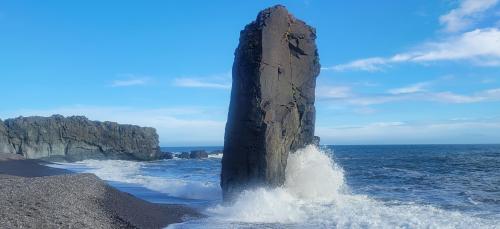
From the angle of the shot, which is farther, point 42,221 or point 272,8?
point 272,8

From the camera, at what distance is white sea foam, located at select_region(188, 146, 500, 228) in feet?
53.4

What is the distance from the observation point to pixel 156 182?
30.9 metres

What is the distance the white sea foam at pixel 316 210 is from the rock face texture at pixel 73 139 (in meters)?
50.6

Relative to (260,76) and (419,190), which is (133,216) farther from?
(419,190)

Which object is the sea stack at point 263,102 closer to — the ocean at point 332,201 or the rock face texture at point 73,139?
the ocean at point 332,201

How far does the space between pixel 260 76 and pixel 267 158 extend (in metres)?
3.46

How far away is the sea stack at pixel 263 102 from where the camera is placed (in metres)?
20.8

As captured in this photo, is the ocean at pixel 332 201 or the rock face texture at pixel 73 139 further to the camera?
the rock face texture at pixel 73 139

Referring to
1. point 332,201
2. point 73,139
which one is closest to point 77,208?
point 332,201

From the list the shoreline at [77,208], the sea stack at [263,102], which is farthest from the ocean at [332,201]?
the shoreline at [77,208]

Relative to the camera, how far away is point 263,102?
822 inches

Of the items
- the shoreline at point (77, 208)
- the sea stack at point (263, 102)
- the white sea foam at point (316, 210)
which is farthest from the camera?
the sea stack at point (263, 102)

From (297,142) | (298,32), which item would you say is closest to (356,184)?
(297,142)

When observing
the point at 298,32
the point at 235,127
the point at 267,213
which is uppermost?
the point at 298,32
